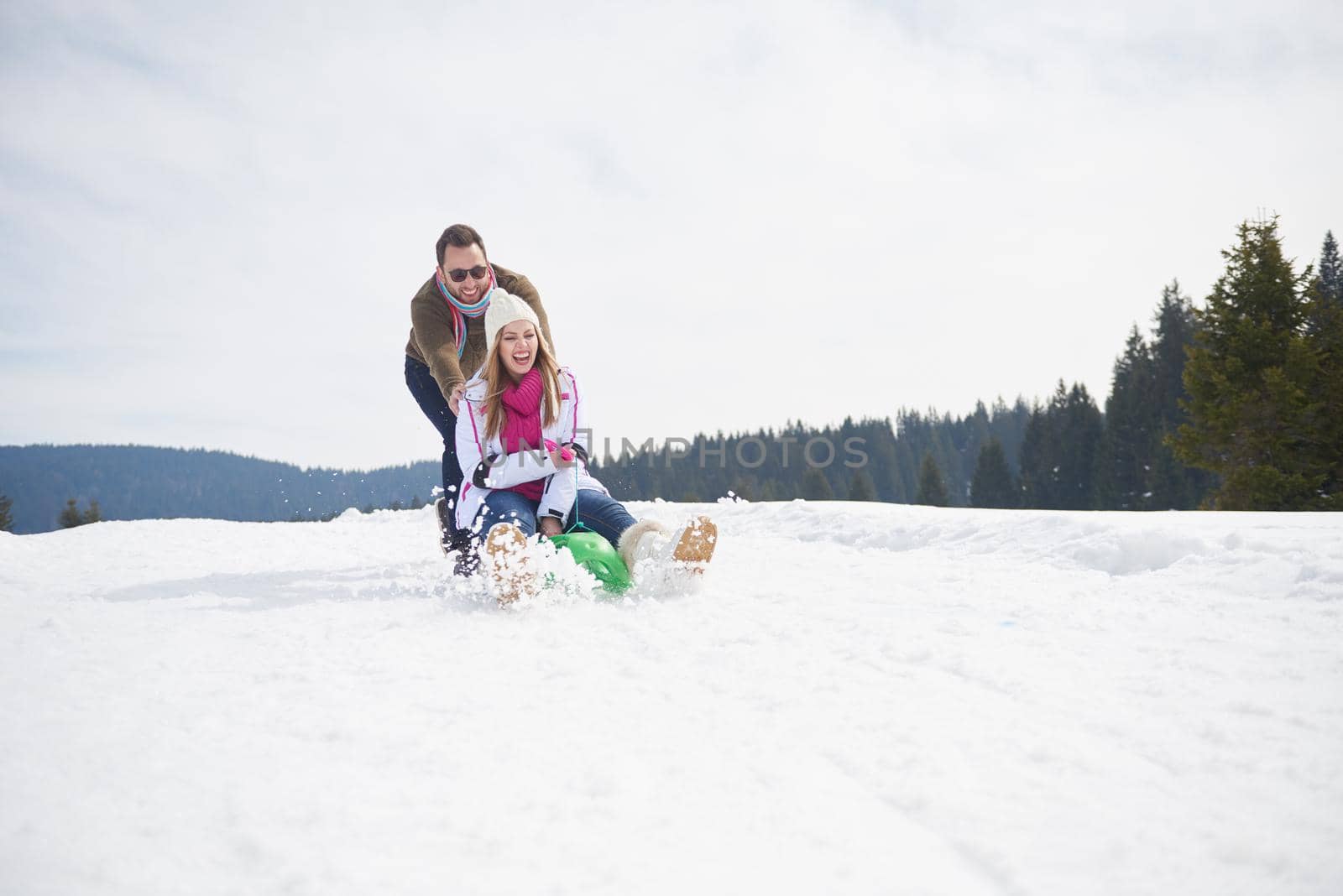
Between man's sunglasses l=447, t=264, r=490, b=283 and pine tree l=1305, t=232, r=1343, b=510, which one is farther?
pine tree l=1305, t=232, r=1343, b=510

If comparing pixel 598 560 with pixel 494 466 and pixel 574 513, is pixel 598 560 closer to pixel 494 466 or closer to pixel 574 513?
pixel 574 513

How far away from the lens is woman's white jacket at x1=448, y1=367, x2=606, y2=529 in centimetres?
410

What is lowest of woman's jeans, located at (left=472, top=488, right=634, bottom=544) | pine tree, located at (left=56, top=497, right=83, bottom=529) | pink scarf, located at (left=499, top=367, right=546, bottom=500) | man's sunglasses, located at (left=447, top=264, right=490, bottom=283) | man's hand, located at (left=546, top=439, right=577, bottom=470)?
pine tree, located at (left=56, top=497, right=83, bottom=529)

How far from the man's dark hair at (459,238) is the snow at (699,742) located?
2450 millimetres

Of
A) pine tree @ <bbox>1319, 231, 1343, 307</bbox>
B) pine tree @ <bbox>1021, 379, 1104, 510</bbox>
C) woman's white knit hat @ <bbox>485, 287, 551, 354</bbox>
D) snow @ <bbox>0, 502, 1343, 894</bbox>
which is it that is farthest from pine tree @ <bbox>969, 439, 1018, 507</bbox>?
woman's white knit hat @ <bbox>485, 287, 551, 354</bbox>

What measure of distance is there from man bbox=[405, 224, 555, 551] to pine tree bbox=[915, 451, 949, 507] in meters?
52.5

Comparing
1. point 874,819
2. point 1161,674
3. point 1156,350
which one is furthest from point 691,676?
point 1156,350

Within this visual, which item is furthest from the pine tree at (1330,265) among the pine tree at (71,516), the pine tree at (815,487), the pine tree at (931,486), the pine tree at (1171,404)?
the pine tree at (71,516)

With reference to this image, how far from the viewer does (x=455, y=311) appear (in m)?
4.88

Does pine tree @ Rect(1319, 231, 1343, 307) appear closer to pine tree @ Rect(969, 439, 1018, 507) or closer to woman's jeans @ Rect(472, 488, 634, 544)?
pine tree @ Rect(969, 439, 1018, 507)

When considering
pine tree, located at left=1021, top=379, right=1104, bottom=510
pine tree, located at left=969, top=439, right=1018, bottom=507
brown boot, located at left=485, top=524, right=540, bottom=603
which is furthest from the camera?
pine tree, located at left=969, top=439, right=1018, bottom=507

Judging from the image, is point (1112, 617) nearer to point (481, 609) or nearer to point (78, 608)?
point (481, 609)

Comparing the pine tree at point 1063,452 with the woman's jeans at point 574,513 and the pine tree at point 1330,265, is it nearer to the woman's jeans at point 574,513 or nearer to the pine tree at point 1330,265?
the pine tree at point 1330,265

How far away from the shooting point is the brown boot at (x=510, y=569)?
3.27 metres
